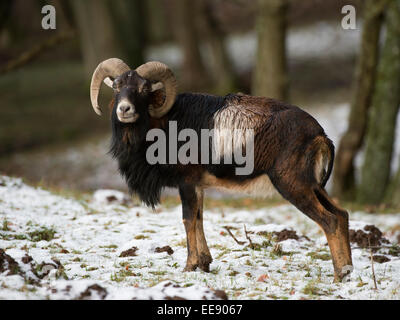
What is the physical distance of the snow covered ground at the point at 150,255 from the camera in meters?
6.04

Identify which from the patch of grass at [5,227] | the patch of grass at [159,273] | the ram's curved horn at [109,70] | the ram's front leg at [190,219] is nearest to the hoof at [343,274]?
the ram's front leg at [190,219]

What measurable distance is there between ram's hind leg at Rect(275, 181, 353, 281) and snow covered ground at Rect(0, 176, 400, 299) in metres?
0.21

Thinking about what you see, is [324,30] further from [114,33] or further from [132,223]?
[132,223]

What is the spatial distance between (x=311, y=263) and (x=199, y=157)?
2033mm


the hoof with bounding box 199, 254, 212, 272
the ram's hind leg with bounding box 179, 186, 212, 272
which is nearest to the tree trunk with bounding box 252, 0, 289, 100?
the ram's hind leg with bounding box 179, 186, 212, 272

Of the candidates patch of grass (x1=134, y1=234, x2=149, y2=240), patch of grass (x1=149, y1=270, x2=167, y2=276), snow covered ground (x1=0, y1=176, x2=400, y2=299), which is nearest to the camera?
snow covered ground (x1=0, y1=176, x2=400, y2=299)

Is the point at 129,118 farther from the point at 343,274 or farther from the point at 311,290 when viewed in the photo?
the point at 343,274

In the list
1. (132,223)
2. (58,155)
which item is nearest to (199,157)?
(132,223)

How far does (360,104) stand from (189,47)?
38.8 feet

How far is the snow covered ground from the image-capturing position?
238 inches

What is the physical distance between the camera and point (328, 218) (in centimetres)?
668

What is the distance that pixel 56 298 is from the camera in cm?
559

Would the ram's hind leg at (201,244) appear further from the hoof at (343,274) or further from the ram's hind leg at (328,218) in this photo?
the hoof at (343,274)

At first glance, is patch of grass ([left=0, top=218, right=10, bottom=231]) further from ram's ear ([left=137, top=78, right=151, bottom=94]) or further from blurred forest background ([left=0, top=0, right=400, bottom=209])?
blurred forest background ([left=0, top=0, right=400, bottom=209])
